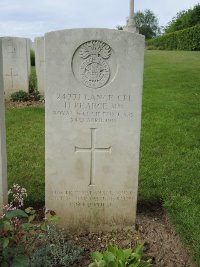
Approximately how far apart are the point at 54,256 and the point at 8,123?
4.77 meters

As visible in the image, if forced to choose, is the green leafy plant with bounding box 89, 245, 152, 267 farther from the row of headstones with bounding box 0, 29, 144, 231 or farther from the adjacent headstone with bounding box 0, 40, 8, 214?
the adjacent headstone with bounding box 0, 40, 8, 214

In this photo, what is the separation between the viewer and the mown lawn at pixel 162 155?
13.6 feet

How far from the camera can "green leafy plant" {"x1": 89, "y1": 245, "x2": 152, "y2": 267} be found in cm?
296

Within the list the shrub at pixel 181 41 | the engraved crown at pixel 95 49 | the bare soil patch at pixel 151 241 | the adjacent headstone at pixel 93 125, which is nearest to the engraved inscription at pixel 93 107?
the adjacent headstone at pixel 93 125

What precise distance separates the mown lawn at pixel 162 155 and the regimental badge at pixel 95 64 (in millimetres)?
1552

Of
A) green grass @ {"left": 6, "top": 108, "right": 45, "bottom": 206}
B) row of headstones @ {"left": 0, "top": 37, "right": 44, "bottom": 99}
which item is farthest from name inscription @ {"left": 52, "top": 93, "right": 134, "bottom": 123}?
row of headstones @ {"left": 0, "top": 37, "right": 44, "bottom": 99}

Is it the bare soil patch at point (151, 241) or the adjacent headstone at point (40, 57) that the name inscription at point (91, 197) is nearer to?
the bare soil patch at point (151, 241)

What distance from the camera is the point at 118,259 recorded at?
9.96ft

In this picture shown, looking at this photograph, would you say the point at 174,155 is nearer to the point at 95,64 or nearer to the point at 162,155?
the point at 162,155

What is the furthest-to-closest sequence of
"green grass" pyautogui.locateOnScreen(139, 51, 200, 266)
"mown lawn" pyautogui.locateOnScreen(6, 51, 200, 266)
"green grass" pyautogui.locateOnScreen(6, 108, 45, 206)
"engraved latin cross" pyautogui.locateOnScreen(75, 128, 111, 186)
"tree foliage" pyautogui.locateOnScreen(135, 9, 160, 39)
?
"tree foliage" pyautogui.locateOnScreen(135, 9, 160, 39)
"green grass" pyautogui.locateOnScreen(6, 108, 45, 206)
"mown lawn" pyautogui.locateOnScreen(6, 51, 200, 266)
"green grass" pyautogui.locateOnScreen(139, 51, 200, 266)
"engraved latin cross" pyautogui.locateOnScreen(75, 128, 111, 186)

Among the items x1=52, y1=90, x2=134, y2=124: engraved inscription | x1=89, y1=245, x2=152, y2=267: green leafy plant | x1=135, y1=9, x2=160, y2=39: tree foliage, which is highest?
x1=135, y1=9, x2=160, y2=39: tree foliage

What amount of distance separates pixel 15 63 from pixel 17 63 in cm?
5

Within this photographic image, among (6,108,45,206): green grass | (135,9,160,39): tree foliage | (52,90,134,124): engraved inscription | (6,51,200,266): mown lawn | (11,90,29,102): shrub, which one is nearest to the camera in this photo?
(52,90,134,124): engraved inscription

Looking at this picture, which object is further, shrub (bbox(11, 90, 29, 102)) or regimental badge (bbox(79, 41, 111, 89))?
shrub (bbox(11, 90, 29, 102))
